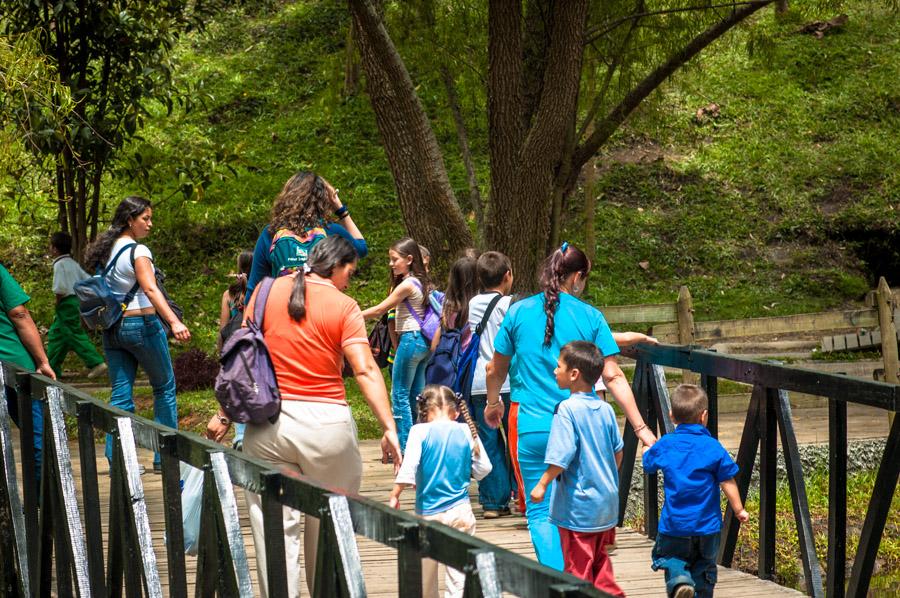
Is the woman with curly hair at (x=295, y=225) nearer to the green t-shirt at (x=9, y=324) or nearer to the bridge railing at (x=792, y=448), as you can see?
the green t-shirt at (x=9, y=324)

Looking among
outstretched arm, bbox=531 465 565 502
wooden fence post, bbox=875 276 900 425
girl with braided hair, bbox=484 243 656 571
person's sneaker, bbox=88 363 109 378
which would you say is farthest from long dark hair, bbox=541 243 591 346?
person's sneaker, bbox=88 363 109 378

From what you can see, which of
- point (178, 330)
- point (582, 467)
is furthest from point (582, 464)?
point (178, 330)

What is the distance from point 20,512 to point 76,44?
400 inches

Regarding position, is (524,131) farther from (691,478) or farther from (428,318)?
(691,478)

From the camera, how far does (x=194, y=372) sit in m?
15.2

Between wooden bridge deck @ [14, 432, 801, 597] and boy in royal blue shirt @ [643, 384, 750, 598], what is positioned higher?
boy in royal blue shirt @ [643, 384, 750, 598]

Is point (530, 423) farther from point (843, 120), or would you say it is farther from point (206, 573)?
point (843, 120)

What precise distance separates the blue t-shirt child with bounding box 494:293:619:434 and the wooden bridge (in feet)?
3.88

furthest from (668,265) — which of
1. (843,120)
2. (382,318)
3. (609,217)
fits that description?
(382,318)

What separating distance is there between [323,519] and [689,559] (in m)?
2.71

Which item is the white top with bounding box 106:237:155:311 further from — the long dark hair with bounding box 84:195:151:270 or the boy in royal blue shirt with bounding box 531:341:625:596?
the boy in royal blue shirt with bounding box 531:341:625:596

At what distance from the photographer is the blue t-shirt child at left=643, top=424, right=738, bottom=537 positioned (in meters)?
5.18

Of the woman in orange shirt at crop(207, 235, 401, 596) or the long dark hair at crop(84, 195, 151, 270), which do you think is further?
the long dark hair at crop(84, 195, 151, 270)

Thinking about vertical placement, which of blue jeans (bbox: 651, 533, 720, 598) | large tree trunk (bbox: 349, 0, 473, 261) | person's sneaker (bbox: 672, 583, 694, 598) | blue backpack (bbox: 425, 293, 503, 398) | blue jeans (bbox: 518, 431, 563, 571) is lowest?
person's sneaker (bbox: 672, 583, 694, 598)
